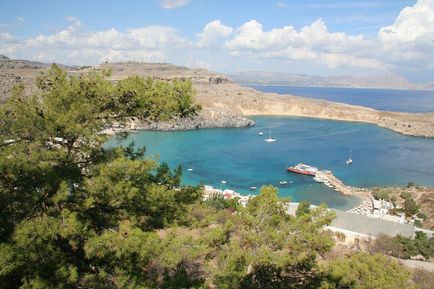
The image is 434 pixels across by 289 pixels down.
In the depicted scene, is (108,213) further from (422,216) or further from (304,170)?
(304,170)

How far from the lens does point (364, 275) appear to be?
9.36 meters

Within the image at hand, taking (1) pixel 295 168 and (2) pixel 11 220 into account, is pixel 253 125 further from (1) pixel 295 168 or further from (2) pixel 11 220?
(2) pixel 11 220

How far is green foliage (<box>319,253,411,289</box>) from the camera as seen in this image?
909 centimetres

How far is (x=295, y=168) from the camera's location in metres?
48.8

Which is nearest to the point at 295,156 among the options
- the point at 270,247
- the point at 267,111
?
the point at 270,247

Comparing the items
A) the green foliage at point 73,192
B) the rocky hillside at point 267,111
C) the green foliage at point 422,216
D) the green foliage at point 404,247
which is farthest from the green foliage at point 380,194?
the rocky hillside at point 267,111

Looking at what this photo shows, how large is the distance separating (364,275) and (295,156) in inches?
1988

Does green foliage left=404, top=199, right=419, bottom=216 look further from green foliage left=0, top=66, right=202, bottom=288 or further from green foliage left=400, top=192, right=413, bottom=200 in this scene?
green foliage left=0, top=66, right=202, bottom=288

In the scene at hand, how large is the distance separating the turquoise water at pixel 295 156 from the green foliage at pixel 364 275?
24.9 meters

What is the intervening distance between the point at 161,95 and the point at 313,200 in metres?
32.3

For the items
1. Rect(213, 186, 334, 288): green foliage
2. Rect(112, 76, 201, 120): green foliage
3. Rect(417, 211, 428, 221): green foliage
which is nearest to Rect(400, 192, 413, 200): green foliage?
Rect(417, 211, 428, 221): green foliage

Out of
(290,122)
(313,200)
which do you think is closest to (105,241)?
(313,200)

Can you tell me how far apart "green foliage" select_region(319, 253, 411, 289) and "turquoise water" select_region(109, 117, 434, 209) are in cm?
2486

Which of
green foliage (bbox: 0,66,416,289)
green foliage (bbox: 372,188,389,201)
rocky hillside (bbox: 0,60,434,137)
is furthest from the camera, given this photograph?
rocky hillside (bbox: 0,60,434,137)
